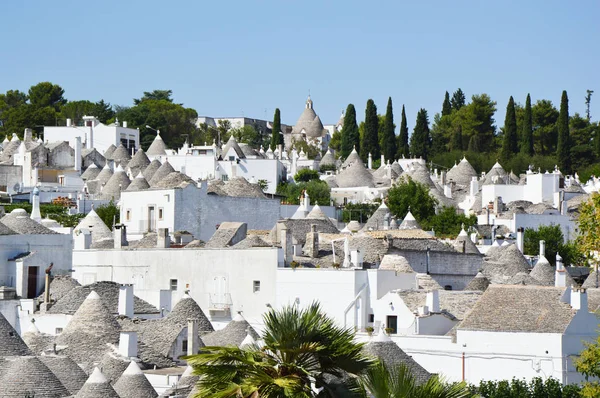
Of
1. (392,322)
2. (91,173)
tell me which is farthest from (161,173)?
(392,322)

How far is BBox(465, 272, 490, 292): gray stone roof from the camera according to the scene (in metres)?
52.5

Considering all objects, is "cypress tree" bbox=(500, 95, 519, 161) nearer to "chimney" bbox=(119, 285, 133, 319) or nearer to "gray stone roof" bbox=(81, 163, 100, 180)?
"gray stone roof" bbox=(81, 163, 100, 180)

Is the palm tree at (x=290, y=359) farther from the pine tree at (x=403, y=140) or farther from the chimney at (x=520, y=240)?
the pine tree at (x=403, y=140)

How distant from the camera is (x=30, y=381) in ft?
96.2

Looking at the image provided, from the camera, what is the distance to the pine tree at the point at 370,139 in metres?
116

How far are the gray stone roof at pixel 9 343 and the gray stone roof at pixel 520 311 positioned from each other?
46.1 ft

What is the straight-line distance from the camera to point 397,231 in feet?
198

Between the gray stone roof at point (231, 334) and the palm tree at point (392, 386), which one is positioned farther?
the gray stone roof at point (231, 334)

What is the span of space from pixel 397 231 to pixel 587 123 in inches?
2655

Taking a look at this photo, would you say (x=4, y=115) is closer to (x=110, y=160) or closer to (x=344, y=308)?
(x=110, y=160)

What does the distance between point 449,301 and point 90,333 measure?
13.7m

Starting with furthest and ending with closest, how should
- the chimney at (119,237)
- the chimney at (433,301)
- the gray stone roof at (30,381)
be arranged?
the chimney at (119,237) → the chimney at (433,301) → the gray stone roof at (30,381)

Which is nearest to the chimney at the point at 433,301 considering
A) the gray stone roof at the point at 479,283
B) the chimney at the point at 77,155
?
the gray stone roof at the point at 479,283

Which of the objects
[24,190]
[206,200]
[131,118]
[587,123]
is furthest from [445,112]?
[206,200]
